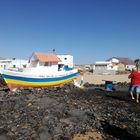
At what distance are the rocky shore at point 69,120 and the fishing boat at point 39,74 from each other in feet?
29.8

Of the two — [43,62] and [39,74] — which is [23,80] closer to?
[39,74]

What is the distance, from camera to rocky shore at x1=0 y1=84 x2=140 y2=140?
10148 mm

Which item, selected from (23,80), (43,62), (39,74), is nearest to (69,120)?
(23,80)

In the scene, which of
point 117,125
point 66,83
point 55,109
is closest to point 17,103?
point 55,109

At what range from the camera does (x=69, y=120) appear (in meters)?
12.0

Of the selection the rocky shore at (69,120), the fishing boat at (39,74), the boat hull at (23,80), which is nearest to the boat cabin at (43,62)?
the fishing boat at (39,74)

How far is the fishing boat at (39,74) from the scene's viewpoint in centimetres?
2573

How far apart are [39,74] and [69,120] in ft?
50.1

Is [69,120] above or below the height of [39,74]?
below

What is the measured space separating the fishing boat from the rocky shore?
29.8 feet

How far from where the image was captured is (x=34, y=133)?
33.8 ft

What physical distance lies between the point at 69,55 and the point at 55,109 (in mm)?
42175

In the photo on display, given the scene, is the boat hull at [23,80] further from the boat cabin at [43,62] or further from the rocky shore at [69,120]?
the rocky shore at [69,120]

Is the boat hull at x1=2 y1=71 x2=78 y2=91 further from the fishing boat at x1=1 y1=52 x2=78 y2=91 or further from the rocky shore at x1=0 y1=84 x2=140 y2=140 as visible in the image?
the rocky shore at x1=0 y1=84 x2=140 y2=140
